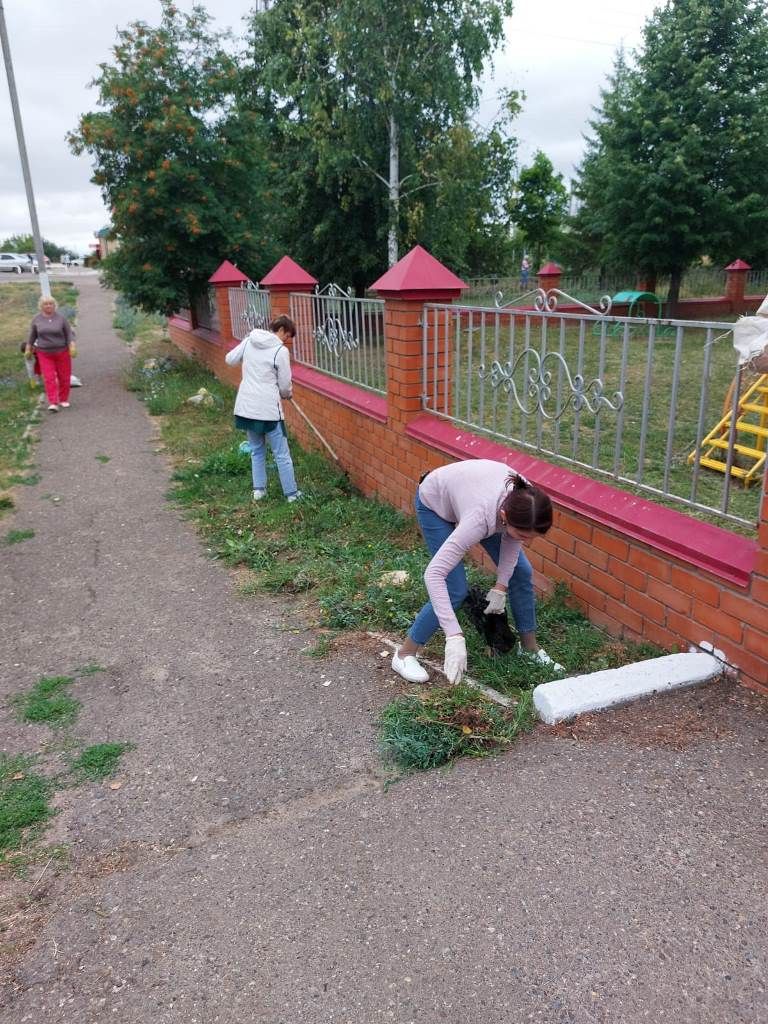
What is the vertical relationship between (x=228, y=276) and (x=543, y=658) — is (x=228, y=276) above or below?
above

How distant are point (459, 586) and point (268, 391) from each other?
322cm

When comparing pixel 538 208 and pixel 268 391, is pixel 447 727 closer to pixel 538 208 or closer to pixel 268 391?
pixel 268 391

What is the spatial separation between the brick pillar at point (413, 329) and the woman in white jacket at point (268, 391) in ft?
3.33

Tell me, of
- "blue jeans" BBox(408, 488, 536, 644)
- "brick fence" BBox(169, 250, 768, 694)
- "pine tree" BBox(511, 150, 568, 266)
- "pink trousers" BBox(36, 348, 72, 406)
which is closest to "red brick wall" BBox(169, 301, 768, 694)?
"brick fence" BBox(169, 250, 768, 694)

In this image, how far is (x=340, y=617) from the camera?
13.0 feet

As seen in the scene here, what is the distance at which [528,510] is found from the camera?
8.93ft

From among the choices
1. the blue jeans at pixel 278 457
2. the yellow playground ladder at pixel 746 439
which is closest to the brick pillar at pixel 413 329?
the blue jeans at pixel 278 457

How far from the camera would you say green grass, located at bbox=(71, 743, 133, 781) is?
2.86 meters

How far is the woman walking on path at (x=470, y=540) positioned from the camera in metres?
2.79

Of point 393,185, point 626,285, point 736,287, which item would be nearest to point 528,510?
point 393,185

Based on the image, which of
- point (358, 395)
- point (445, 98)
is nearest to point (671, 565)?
point (358, 395)

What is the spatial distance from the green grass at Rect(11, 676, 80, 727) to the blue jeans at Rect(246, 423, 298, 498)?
2.73 metres

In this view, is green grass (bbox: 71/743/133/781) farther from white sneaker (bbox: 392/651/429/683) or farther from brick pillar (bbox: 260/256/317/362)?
brick pillar (bbox: 260/256/317/362)

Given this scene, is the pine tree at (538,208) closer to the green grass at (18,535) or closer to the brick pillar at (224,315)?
the brick pillar at (224,315)
